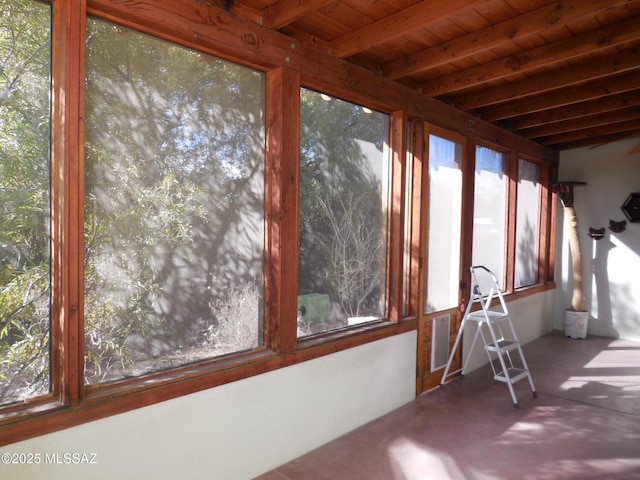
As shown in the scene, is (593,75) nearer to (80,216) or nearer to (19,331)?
(80,216)

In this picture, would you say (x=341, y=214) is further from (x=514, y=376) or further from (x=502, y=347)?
(x=514, y=376)

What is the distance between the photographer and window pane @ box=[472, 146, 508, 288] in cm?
467

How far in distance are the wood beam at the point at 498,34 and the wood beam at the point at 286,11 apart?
107 centimetres

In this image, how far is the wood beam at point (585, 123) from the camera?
4703 mm

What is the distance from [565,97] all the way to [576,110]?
576 millimetres

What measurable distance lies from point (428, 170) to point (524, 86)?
104 cm

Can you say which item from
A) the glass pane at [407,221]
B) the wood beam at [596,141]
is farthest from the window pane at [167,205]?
the wood beam at [596,141]

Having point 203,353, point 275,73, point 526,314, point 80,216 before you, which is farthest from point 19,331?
point 526,314

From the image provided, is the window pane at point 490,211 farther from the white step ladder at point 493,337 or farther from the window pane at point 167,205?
the window pane at point 167,205

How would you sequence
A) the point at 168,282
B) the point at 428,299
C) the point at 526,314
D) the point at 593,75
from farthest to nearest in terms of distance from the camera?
the point at 526,314, the point at 428,299, the point at 593,75, the point at 168,282

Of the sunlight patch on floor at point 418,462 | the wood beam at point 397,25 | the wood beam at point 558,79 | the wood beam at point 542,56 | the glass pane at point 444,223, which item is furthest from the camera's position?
the glass pane at point 444,223

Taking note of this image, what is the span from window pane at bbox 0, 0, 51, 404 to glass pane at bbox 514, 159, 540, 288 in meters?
5.07

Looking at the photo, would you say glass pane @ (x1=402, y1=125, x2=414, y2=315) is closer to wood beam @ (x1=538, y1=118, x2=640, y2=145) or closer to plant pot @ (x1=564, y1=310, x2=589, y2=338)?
wood beam @ (x1=538, y1=118, x2=640, y2=145)

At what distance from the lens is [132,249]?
2.01 metres
